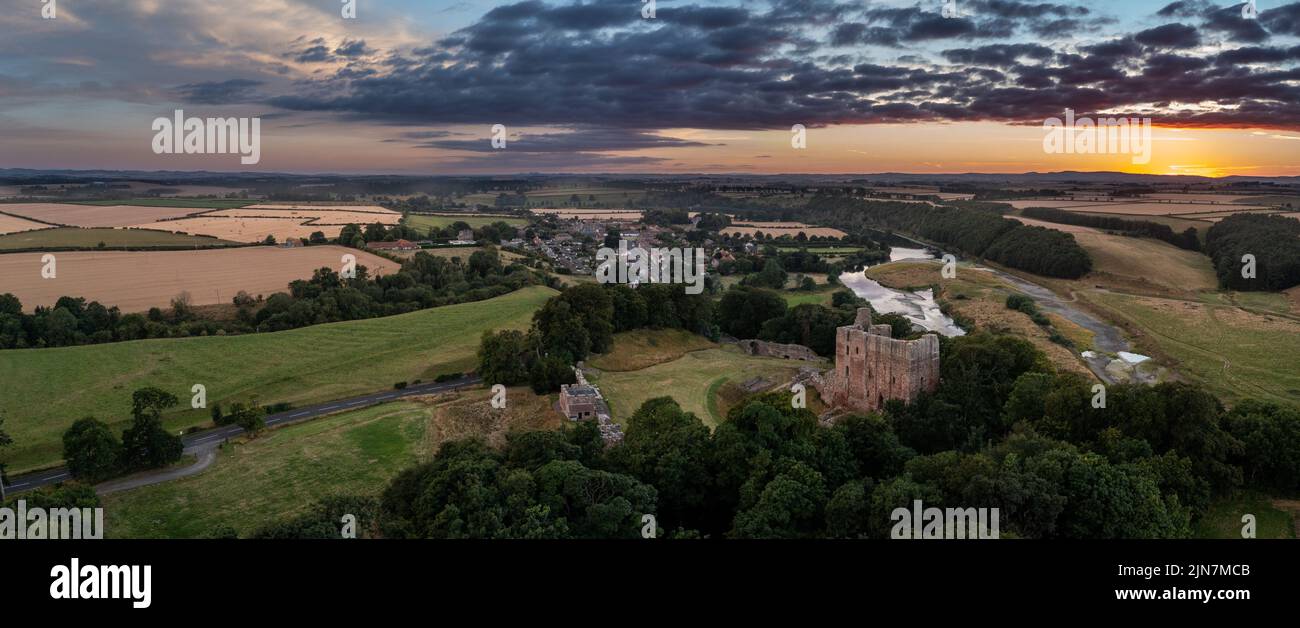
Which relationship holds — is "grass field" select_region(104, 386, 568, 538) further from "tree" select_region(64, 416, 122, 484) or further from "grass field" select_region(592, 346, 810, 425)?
"grass field" select_region(592, 346, 810, 425)

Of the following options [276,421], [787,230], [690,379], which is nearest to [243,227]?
[276,421]

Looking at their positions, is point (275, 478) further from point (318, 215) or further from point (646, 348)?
point (318, 215)

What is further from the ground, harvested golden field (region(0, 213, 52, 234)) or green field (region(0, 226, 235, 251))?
harvested golden field (region(0, 213, 52, 234))

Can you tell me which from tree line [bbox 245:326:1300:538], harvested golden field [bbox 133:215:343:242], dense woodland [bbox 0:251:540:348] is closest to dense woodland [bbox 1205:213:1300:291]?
tree line [bbox 245:326:1300:538]

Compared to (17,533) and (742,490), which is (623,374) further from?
(17,533)

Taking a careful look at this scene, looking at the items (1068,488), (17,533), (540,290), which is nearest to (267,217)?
(540,290)
